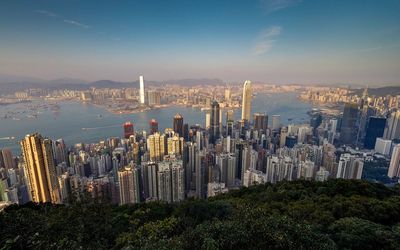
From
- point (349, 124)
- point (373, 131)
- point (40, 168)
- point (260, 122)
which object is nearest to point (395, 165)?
point (373, 131)

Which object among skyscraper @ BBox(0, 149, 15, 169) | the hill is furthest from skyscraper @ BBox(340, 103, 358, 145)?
skyscraper @ BBox(0, 149, 15, 169)

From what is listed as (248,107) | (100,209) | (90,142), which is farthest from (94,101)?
(100,209)

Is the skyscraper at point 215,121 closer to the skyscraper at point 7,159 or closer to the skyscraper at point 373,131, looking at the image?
A: the skyscraper at point 373,131

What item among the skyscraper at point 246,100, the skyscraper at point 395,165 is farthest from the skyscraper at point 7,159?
the skyscraper at point 395,165

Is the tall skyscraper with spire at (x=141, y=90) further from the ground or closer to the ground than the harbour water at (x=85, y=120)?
further from the ground

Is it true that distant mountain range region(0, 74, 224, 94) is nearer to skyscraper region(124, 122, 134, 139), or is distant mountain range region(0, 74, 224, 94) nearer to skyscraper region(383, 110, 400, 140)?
skyscraper region(124, 122, 134, 139)
